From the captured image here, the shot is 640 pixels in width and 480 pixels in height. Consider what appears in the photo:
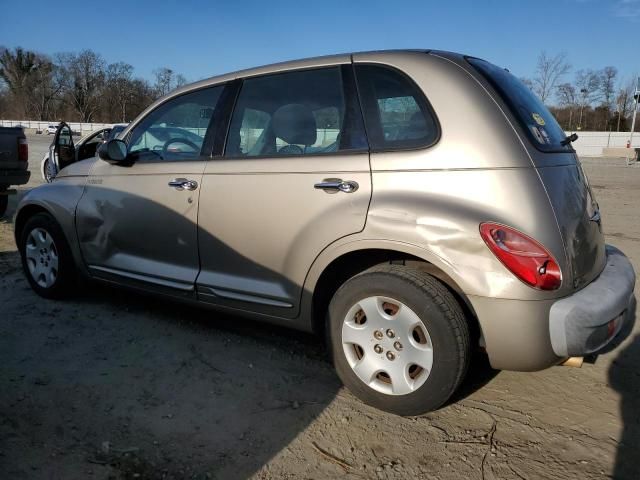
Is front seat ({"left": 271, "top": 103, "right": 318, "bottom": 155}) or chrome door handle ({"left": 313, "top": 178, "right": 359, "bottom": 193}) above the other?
front seat ({"left": 271, "top": 103, "right": 318, "bottom": 155})

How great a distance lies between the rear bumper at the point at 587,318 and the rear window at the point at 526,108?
29.0 inches

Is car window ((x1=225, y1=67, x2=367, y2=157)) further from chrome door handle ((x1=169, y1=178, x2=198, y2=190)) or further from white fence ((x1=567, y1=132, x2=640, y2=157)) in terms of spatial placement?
white fence ((x1=567, y1=132, x2=640, y2=157))

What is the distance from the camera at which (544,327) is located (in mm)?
2316

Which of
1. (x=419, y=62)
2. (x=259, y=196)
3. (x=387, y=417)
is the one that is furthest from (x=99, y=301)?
(x=419, y=62)

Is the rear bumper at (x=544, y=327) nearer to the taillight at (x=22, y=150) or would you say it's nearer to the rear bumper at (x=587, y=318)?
the rear bumper at (x=587, y=318)

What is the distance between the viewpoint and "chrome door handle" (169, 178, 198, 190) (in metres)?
3.33

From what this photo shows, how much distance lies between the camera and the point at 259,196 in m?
3.04

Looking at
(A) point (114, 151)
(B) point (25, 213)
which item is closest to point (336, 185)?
(A) point (114, 151)

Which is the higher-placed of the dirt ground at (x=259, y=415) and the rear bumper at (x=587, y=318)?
the rear bumper at (x=587, y=318)

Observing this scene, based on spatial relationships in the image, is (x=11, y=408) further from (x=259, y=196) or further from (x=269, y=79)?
(x=269, y=79)

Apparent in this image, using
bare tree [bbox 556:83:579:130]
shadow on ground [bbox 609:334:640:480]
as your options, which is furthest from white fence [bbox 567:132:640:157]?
shadow on ground [bbox 609:334:640:480]

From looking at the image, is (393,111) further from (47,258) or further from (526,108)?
(47,258)

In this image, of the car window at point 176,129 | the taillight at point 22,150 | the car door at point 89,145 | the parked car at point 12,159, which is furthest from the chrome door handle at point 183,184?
the taillight at point 22,150

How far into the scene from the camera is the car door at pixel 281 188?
2.78 meters
